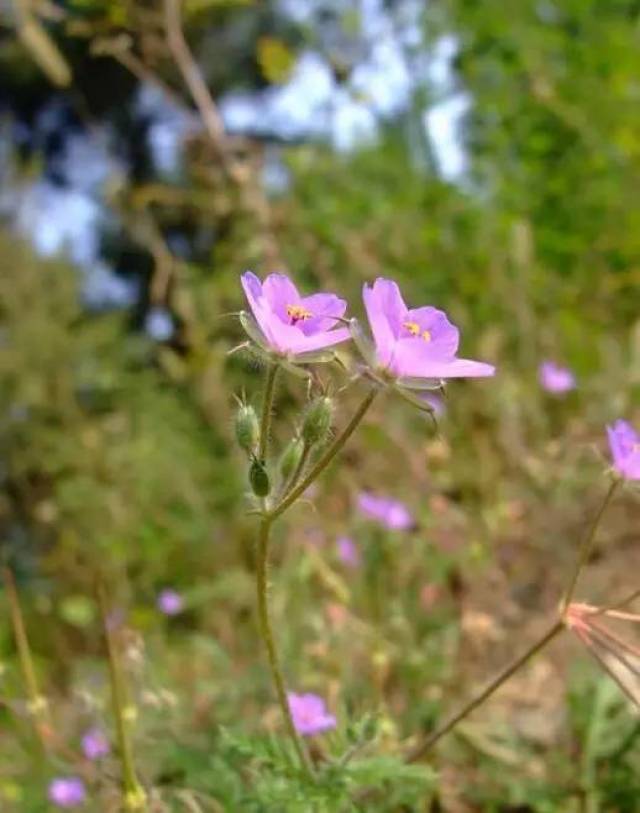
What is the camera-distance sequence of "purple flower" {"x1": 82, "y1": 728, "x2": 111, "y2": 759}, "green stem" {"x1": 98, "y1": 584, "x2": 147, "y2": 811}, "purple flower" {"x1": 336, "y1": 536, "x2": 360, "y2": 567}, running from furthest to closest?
"purple flower" {"x1": 336, "y1": 536, "x2": 360, "y2": 567} → "purple flower" {"x1": 82, "y1": 728, "x2": 111, "y2": 759} → "green stem" {"x1": 98, "y1": 584, "x2": 147, "y2": 811}

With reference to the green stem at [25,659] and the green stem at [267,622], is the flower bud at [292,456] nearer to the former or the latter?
the green stem at [267,622]

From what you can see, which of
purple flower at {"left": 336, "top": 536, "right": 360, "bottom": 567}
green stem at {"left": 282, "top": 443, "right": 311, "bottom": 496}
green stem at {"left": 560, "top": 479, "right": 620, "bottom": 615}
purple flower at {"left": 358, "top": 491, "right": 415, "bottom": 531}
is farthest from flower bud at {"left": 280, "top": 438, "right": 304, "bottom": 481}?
purple flower at {"left": 336, "top": 536, "right": 360, "bottom": 567}

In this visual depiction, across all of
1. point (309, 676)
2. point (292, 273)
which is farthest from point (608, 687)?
point (292, 273)

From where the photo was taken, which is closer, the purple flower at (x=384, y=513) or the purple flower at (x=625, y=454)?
the purple flower at (x=625, y=454)

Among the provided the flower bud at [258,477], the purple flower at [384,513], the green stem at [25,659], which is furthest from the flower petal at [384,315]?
the purple flower at [384,513]

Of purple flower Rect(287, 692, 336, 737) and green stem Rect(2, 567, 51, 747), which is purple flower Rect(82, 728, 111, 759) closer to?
green stem Rect(2, 567, 51, 747)

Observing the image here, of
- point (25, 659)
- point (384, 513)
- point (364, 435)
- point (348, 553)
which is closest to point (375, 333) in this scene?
point (25, 659)

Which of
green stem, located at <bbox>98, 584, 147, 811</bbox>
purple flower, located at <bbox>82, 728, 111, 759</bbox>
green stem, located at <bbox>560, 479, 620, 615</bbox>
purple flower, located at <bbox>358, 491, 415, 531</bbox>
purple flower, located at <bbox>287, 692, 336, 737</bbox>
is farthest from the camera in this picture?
purple flower, located at <bbox>358, 491, 415, 531</bbox>
